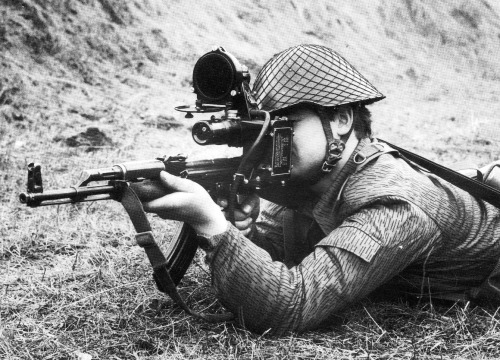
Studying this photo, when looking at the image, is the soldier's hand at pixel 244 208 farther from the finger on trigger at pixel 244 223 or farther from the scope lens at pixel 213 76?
the scope lens at pixel 213 76

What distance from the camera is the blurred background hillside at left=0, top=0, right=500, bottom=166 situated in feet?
23.1

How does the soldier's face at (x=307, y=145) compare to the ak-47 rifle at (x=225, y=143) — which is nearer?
the ak-47 rifle at (x=225, y=143)

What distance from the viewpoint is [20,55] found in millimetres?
7680

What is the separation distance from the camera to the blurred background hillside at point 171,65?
277 inches

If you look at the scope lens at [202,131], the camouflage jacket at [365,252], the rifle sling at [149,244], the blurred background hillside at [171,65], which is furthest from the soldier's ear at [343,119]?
the blurred background hillside at [171,65]

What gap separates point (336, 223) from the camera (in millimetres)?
2762

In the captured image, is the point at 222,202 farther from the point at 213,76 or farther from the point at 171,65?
the point at 171,65

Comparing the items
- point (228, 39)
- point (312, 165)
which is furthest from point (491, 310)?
point (228, 39)

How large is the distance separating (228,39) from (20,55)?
4.92 meters

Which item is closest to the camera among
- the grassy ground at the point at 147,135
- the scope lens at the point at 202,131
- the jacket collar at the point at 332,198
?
the scope lens at the point at 202,131

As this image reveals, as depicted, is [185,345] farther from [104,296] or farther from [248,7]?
[248,7]

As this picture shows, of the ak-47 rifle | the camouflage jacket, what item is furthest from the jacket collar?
the ak-47 rifle

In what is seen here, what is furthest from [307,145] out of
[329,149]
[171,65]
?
[171,65]

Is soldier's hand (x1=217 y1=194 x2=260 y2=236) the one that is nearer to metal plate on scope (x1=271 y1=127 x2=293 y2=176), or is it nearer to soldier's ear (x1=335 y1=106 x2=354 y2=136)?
metal plate on scope (x1=271 y1=127 x2=293 y2=176)
